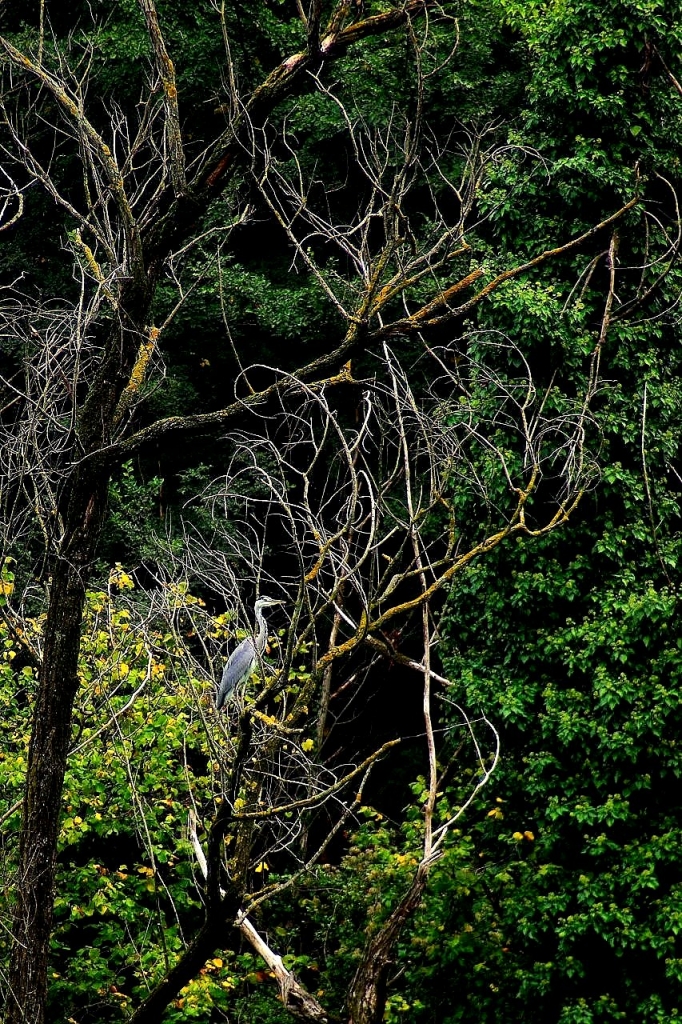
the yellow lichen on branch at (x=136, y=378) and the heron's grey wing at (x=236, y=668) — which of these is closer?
the yellow lichen on branch at (x=136, y=378)

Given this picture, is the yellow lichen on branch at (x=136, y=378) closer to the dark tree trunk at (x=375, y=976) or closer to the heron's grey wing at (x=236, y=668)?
the heron's grey wing at (x=236, y=668)

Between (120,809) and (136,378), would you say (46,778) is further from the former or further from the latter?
(120,809)

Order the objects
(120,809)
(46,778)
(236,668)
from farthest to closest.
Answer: (120,809) < (236,668) < (46,778)

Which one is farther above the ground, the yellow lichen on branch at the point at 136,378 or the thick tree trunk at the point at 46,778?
the yellow lichen on branch at the point at 136,378

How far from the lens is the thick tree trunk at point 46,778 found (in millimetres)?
6570

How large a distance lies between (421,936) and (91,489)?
14.0 ft

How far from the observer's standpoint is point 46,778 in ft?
21.8

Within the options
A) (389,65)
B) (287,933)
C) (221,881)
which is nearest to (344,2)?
(221,881)

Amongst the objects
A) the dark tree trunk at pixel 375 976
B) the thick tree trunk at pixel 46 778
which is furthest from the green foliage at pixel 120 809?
the dark tree trunk at pixel 375 976

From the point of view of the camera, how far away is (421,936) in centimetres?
906

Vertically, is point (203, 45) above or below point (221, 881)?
above

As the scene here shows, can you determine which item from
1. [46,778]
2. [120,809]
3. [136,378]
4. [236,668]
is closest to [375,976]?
[236,668]

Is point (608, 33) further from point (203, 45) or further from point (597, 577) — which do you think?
point (203, 45)

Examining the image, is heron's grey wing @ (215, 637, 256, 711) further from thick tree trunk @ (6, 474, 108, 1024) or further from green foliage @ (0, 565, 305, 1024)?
green foliage @ (0, 565, 305, 1024)
